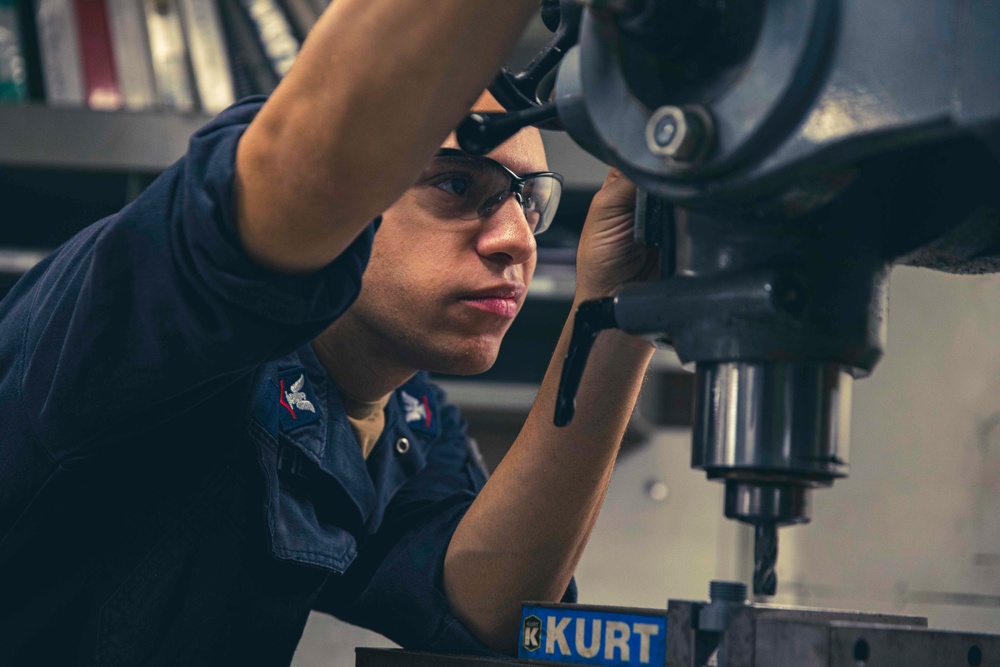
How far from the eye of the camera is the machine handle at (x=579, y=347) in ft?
1.86

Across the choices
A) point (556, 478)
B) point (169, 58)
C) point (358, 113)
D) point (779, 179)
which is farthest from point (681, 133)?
point (169, 58)

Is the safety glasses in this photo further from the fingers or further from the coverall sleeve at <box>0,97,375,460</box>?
the coverall sleeve at <box>0,97,375,460</box>

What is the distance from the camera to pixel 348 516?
0.99 m

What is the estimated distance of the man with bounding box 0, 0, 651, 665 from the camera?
0.49 metres

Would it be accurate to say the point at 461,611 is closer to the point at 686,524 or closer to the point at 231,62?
the point at 686,524

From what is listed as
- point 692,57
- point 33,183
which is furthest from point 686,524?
point 692,57

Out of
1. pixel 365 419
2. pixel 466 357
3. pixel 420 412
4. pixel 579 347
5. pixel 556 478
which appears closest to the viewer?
pixel 579 347

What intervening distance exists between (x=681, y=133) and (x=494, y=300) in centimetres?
60

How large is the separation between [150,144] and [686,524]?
3.89ft

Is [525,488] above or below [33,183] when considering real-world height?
below

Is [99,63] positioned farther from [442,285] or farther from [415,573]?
[415,573]

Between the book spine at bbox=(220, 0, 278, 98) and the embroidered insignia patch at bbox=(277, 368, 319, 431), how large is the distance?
94 centimetres

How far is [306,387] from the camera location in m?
0.96

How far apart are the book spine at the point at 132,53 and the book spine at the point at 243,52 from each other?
0.46 ft
